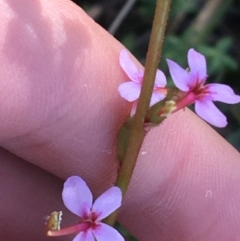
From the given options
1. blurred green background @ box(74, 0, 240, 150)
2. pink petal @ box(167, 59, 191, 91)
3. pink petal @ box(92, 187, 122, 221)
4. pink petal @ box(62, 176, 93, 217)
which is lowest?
pink petal @ box(92, 187, 122, 221)

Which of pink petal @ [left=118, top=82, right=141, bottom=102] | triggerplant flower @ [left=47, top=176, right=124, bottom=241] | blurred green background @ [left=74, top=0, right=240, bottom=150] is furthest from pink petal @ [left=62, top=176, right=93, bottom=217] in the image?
blurred green background @ [left=74, top=0, right=240, bottom=150]

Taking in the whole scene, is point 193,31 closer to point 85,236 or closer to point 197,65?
point 197,65

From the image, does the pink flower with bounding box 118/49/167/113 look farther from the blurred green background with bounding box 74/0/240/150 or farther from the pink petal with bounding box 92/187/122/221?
the blurred green background with bounding box 74/0/240/150

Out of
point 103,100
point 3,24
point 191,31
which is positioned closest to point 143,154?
point 103,100

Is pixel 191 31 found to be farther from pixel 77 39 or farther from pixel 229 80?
pixel 77 39

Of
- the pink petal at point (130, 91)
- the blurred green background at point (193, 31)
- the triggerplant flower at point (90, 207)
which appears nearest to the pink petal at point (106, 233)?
the triggerplant flower at point (90, 207)

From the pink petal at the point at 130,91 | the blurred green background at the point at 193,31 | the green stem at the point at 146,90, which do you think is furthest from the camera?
the blurred green background at the point at 193,31

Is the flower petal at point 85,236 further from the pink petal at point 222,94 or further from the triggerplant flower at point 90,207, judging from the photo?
the pink petal at point 222,94
